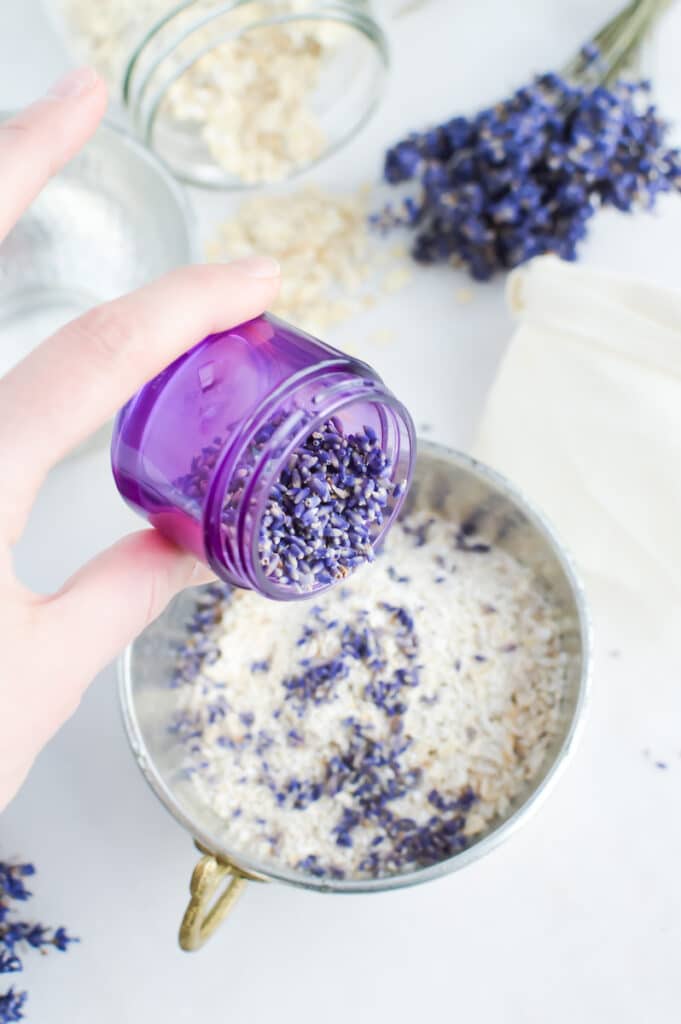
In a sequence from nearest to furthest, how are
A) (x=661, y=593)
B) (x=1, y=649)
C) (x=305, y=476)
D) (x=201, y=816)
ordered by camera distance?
(x=1, y=649)
(x=305, y=476)
(x=201, y=816)
(x=661, y=593)

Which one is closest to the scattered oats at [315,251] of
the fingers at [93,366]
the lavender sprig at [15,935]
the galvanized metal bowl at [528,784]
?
the galvanized metal bowl at [528,784]

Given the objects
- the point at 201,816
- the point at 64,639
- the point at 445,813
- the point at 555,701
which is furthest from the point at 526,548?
the point at 64,639

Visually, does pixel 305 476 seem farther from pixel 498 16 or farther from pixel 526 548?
pixel 498 16

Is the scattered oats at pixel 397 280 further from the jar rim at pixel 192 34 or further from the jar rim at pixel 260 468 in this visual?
the jar rim at pixel 260 468

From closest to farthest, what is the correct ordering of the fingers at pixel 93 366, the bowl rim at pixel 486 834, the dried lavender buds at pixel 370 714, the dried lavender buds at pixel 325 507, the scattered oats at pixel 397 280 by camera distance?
1. the fingers at pixel 93 366
2. the dried lavender buds at pixel 325 507
3. the bowl rim at pixel 486 834
4. the dried lavender buds at pixel 370 714
5. the scattered oats at pixel 397 280

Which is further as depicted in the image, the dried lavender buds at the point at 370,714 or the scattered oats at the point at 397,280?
the scattered oats at the point at 397,280

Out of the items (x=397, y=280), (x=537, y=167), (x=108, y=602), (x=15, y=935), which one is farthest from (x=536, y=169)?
(x=15, y=935)
